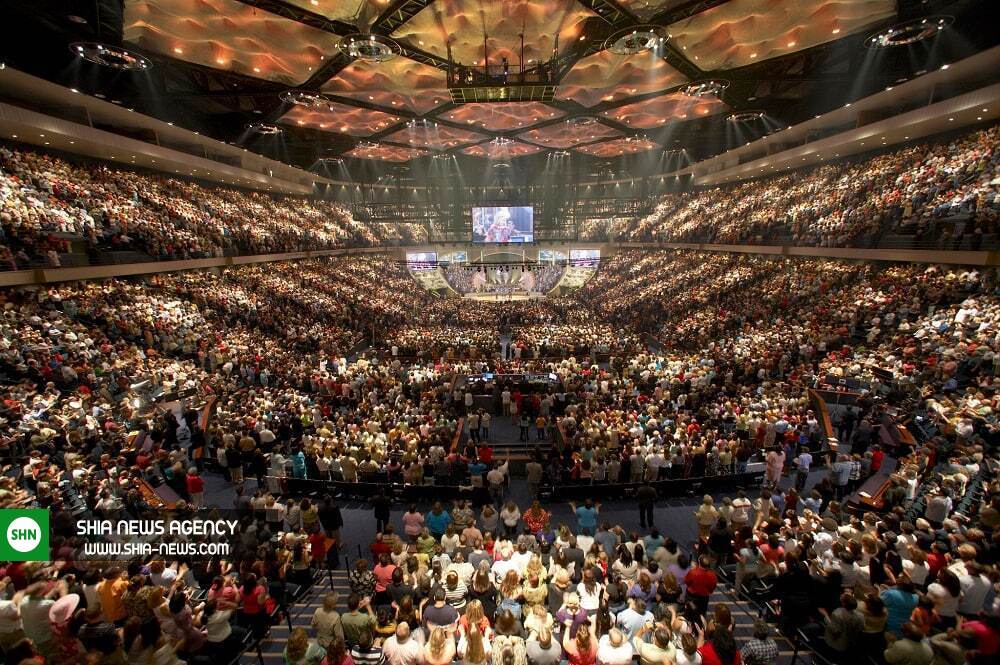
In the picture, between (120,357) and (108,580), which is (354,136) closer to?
(120,357)

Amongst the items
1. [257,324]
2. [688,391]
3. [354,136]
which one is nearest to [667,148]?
[354,136]

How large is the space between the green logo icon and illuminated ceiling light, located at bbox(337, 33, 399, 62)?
14497 mm

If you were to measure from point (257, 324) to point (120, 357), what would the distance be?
297 inches

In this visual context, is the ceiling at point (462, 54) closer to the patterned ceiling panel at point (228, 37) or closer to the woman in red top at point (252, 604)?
the patterned ceiling panel at point (228, 37)

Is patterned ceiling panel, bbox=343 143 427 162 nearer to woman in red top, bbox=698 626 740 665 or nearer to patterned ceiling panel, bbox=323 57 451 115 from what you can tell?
patterned ceiling panel, bbox=323 57 451 115

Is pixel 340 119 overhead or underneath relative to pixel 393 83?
overhead

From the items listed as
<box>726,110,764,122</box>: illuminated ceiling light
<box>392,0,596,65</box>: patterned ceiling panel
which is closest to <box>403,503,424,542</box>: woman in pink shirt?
<box>392,0,596,65</box>: patterned ceiling panel

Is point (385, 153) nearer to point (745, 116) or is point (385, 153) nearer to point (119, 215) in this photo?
point (119, 215)

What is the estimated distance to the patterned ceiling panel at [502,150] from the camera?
3544cm

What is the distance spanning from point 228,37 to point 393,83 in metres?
6.48

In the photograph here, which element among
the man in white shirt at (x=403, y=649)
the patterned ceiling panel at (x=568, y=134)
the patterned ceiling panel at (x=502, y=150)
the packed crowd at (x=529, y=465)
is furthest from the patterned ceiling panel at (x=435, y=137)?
the man in white shirt at (x=403, y=649)

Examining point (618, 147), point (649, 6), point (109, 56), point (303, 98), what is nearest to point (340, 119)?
point (303, 98)

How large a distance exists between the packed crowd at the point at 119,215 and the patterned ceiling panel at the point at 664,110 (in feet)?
78.1

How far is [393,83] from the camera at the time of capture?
19.2m
